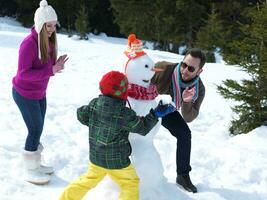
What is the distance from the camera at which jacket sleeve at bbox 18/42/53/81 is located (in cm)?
418

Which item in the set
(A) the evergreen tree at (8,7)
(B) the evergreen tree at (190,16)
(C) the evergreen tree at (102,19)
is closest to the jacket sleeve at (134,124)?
(B) the evergreen tree at (190,16)

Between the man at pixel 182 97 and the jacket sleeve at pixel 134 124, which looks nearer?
the jacket sleeve at pixel 134 124

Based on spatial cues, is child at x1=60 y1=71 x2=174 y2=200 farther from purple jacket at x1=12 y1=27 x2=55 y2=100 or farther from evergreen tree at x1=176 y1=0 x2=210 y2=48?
evergreen tree at x1=176 y1=0 x2=210 y2=48

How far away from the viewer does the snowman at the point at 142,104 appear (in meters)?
4.11

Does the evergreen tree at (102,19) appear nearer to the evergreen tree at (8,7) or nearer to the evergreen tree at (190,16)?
the evergreen tree at (8,7)

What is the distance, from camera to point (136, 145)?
13.8 feet

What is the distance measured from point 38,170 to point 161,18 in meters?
17.2

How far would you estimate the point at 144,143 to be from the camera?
13.9ft

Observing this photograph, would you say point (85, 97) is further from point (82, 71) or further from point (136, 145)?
point (136, 145)

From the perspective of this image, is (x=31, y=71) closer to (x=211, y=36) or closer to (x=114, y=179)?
(x=114, y=179)

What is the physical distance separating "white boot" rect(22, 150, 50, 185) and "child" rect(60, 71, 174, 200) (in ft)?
2.70

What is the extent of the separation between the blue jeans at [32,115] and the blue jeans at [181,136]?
1.32 meters

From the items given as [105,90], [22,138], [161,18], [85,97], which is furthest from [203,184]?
[161,18]

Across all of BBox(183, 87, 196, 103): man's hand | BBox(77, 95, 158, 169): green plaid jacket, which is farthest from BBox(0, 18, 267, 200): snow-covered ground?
BBox(183, 87, 196, 103): man's hand
